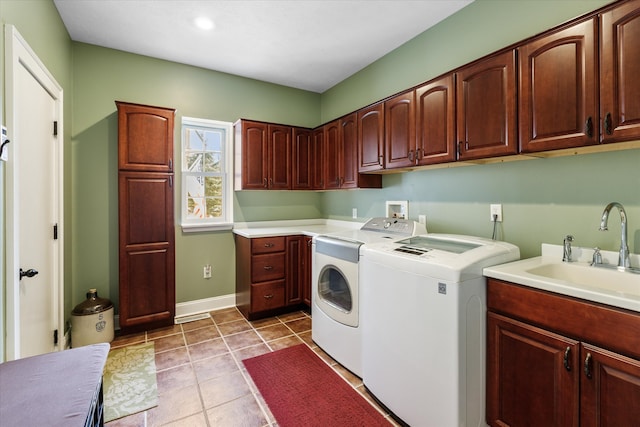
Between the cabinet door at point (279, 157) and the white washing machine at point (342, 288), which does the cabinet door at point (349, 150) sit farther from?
the cabinet door at point (279, 157)

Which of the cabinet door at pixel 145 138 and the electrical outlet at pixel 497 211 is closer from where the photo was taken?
the electrical outlet at pixel 497 211

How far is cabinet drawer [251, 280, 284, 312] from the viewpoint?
3182 mm

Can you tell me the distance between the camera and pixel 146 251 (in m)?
2.91

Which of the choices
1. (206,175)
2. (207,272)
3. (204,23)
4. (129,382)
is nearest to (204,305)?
(207,272)

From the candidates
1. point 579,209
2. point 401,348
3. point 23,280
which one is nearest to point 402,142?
point 579,209

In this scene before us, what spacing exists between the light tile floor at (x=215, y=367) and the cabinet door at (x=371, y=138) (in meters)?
1.72

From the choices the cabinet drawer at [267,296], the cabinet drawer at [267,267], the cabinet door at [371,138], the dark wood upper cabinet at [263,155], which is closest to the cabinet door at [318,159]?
the dark wood upper cabinet at [263,155]

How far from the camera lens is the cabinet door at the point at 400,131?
238 cm

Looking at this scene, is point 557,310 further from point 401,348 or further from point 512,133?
point 512,133

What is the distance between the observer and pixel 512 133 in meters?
1.74

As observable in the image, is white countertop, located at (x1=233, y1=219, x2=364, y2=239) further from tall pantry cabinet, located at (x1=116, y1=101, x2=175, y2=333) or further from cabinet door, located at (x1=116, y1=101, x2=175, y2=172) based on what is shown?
cabinet door, located at (x1=116, y1=101, x2=175, y2=172)

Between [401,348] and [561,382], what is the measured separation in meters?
0.72

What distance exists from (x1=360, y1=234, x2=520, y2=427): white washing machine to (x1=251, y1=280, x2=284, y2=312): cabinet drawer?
152 centimetres

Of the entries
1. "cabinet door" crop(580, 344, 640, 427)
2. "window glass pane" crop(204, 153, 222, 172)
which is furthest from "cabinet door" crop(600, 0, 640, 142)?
"window glass pane" crop(204, 153, 222, 172)
